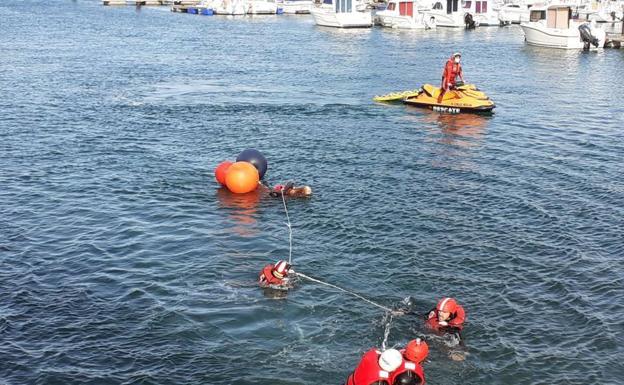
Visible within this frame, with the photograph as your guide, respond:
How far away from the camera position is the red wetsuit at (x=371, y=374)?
44.5 feet

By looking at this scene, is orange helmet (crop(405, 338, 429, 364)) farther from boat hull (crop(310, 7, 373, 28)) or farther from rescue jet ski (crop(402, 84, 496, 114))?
boat hull (crop(310, 7, 373, 28))

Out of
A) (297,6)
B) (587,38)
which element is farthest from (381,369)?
(297,6)

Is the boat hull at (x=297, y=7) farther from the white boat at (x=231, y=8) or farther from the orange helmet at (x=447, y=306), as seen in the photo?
the orange helmet at (x=447, y=306)

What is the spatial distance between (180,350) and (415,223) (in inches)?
429

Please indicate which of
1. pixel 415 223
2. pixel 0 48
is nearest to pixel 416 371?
pixel 415 223

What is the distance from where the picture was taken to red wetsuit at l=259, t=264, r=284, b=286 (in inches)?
800

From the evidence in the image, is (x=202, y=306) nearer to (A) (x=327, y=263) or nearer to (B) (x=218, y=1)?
(A) (x=327, y=263)

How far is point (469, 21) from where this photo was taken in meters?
96.4

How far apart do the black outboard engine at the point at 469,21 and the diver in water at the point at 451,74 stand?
57.9m

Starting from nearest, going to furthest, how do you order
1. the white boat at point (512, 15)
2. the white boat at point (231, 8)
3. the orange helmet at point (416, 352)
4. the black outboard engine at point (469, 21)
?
1. the orange helmet at point (416, 352)
2. the black outboard engine at point (469, 21)
3. the white boat at point (512, 15)
4. the white boat at point (231, 8)

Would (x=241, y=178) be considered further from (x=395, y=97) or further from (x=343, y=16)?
(x=343, y=16)

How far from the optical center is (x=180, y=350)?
1748 cm

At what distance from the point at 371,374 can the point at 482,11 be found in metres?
94.9

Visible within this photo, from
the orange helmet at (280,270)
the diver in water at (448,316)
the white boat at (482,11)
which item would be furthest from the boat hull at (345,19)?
the diver in water at (448,316)
